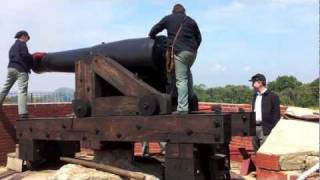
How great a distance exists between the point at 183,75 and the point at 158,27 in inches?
27.0

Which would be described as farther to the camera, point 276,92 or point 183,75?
point 276,92

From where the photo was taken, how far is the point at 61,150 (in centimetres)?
938

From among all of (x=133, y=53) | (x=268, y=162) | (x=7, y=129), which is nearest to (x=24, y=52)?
(x=7, y=129)

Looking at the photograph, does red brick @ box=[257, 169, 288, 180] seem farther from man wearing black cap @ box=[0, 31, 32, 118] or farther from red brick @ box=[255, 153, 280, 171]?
man wearing black cap @ box=[0, 31, 32, 118]

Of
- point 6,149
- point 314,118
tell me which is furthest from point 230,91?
point 314,118

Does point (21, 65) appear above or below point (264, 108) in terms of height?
above

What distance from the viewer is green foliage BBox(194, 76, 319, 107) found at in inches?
771

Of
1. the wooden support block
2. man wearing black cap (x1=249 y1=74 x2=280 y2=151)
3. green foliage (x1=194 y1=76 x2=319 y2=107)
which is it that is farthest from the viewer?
green foliage (x1=194 y1=76 x2=319 y2=107)

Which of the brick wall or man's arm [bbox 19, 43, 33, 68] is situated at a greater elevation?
man's arm [bbox 19, 43, 33, 68]

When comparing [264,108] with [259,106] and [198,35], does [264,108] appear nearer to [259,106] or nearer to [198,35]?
[259,106]

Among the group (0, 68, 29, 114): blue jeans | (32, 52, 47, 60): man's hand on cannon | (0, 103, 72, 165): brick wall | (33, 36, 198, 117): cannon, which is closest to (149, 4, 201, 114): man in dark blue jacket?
(33, 36, 198, 117): cannon

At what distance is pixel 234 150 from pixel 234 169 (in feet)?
3.63

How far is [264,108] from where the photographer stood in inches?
352

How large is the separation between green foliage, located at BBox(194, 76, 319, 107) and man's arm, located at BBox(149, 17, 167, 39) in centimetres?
1213
